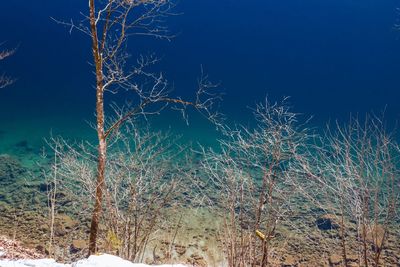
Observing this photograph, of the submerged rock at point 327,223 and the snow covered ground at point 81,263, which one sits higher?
the submerged rock at point 327,223

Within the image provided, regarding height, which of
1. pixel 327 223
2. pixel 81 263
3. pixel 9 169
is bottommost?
pixel 81 263

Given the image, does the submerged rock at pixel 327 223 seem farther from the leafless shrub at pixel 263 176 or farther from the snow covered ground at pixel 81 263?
→ the snow covered ground at pixel 81 263

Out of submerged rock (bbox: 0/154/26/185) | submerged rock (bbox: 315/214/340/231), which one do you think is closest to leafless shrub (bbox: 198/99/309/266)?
submerged rock (bbox: 315/214/340/231)

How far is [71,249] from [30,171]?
13930mm

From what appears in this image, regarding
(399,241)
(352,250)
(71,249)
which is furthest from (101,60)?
(399,241)

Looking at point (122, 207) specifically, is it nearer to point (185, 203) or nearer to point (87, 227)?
point (87, 227)

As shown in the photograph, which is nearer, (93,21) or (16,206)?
(93,21)

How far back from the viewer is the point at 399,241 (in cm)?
2136

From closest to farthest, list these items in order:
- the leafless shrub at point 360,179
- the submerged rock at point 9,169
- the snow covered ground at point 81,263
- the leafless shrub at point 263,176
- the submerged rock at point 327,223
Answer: the snow covered ground at point 81,263 → the leafless shrub at point 360,179 → the leafless shrub at point 263,176 → the submerged rock at point 327,223 → the submerged rock at point 9,169

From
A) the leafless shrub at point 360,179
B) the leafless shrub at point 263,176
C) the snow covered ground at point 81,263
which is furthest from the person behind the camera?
the leafless shrub at point 263,176

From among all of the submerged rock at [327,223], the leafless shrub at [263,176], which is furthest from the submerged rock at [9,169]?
the submerged rock at [327,223]

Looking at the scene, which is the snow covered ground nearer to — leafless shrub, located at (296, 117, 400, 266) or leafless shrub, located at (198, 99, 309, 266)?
leafless shrub, located at (198, 99, 309, 266)

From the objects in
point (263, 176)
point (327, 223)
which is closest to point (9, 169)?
point (263, 176)

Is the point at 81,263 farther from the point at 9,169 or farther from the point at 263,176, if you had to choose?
the point at 9,169
